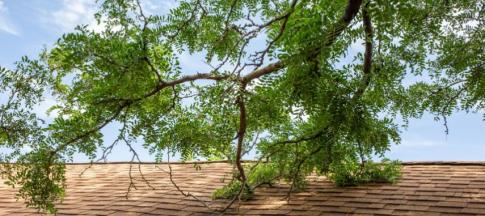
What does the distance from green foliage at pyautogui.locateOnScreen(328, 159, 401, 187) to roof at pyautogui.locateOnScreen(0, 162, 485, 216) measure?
134 mm

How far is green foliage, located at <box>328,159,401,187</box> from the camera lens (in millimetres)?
5805

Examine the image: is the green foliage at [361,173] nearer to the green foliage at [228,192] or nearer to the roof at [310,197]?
the roof at [310,197]

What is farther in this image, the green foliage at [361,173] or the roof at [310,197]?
the green foliage at [361,173]

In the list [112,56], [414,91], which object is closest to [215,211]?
[112,56]

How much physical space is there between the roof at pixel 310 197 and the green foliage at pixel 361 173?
0.44 feet

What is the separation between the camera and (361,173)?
19.5ft

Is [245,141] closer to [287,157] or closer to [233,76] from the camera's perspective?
[287,157]

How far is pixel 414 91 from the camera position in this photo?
6.04 m

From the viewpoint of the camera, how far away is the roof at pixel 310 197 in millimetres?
4785

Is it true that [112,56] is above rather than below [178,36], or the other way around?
below

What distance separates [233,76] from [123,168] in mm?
4683

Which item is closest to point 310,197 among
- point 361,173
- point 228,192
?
point 361,173

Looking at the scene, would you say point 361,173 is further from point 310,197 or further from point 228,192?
point 228,192

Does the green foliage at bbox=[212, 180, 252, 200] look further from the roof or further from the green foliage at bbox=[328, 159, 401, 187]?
the green foliage at bbox=[328, 159, 401, 187]
